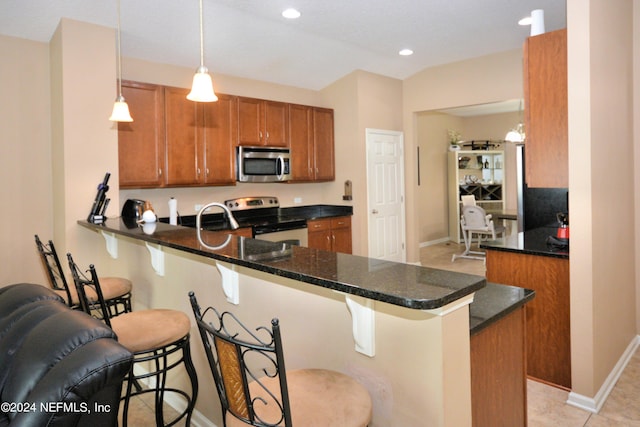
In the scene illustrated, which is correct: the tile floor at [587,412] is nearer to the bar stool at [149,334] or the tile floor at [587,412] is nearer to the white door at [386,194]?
the bar stool at [149,334]

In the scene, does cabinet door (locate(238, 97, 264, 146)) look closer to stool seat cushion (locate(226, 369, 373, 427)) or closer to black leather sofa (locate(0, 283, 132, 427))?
black leather sofa (locate(0, 283, 132, 427))

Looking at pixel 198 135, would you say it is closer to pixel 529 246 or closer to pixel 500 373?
pixel 529 246

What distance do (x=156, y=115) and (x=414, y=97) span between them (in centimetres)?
372

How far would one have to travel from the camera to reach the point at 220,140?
455 cm

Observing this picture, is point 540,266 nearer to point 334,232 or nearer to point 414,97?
point 334,232

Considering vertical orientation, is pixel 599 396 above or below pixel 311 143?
below

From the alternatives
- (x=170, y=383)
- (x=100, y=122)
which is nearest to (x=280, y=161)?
(x=100, y=122)

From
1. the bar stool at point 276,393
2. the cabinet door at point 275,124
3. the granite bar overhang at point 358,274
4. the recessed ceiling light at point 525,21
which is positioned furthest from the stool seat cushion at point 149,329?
the recessed ceiling light at point 525,21

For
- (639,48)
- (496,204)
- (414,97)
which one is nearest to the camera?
(639,48)

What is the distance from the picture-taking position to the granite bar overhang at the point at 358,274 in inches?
42.7

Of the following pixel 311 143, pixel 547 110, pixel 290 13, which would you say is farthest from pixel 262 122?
pixel 547 110

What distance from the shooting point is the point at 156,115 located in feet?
13.3

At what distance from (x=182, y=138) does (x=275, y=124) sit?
49.8 inches

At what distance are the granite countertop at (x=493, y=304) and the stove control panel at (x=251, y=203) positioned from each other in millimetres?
3622
